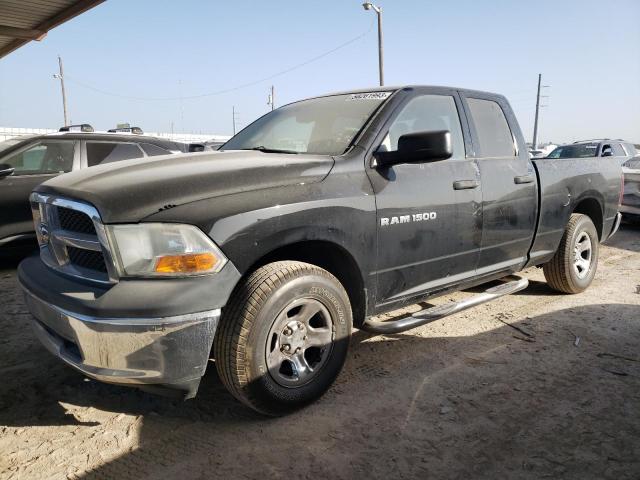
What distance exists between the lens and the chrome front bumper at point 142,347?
192 cm

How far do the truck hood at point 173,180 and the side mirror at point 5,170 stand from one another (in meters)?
3.47

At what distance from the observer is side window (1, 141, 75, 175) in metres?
5.41

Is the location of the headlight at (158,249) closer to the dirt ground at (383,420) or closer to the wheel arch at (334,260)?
the wheel arch at (334,260)

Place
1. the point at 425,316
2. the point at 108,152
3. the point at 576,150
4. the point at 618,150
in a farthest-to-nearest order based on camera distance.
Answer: the point at 618,150, the point at 576,150, the point at 108,152, the point at 425,316

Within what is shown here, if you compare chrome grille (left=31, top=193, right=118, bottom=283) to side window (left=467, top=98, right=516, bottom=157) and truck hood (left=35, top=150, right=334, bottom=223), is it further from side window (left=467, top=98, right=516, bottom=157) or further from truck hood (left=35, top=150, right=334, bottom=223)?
side window (left=467, top=98, right=516, bottom=157)

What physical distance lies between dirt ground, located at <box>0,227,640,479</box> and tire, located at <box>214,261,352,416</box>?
19cm

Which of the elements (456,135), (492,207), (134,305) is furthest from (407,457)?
(456,135)

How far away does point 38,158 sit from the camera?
5562mm

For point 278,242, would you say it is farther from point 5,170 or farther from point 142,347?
point 5,170

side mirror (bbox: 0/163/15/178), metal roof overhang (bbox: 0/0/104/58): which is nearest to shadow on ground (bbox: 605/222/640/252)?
side mirror (bbox: 0/163/15/178)

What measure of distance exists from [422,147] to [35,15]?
10356 mm

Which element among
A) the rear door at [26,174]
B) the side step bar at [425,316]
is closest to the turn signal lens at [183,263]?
the side step bar at [425,316]

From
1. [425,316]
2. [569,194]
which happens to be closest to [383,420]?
[425,316]

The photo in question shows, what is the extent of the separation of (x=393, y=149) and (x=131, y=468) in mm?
2275
